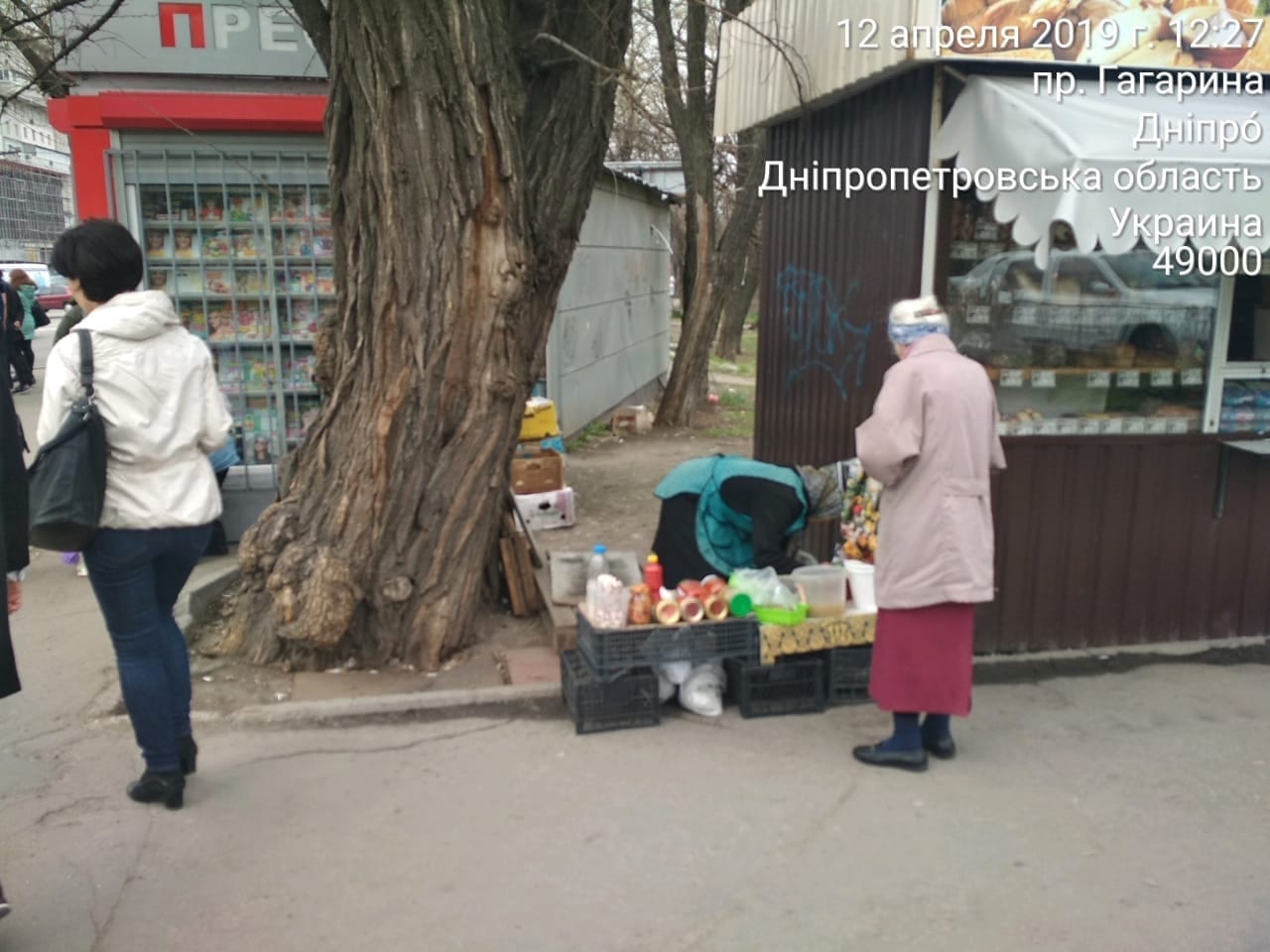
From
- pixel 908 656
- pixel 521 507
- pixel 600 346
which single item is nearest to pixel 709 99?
pixel 600 346

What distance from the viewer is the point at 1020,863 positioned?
347 cm

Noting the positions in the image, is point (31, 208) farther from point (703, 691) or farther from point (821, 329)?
point (703, 691)

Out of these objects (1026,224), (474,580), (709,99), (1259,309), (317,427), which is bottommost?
(474,580)

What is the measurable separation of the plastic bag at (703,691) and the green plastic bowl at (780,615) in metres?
0.28

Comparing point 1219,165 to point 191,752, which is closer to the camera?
point 191,752

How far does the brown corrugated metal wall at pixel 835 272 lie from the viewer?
5.03 metres

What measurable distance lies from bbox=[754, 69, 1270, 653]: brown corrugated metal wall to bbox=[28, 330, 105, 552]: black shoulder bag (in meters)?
3.40

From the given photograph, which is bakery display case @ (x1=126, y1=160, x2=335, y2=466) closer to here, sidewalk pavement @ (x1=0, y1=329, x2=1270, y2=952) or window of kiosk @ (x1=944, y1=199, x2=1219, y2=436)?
sidewalk pavement @ (x1=0, y1=329, x2=1270, y2=952)

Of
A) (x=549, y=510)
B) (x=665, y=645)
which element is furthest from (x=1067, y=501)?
(x=549, y=510)

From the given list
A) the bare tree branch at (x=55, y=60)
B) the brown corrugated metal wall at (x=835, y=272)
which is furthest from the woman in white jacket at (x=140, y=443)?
the brown corrugated metal wall at (x=835, y=272)

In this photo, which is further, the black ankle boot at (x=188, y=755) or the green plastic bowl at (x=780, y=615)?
the green plastic bowl at (x=780, y=615)

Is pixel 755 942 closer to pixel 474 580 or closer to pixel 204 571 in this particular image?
pixel 474 580

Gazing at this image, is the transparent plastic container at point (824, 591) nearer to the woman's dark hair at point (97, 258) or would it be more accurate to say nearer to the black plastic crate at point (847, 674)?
the black plastic crate at point (847, 674)

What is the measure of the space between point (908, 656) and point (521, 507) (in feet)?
13.8
